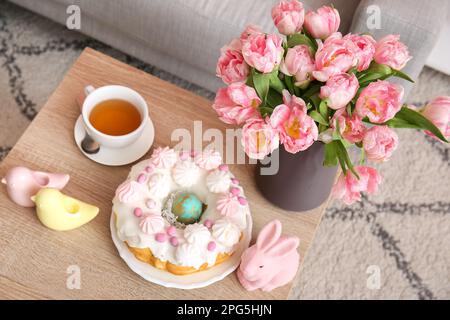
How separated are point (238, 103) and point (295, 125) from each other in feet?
0.28

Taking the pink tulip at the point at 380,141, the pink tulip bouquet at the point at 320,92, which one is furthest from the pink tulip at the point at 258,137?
the pink tulip at the point at 380,141

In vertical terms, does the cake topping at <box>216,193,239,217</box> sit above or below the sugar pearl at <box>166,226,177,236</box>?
above

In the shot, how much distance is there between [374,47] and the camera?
2.49 ft

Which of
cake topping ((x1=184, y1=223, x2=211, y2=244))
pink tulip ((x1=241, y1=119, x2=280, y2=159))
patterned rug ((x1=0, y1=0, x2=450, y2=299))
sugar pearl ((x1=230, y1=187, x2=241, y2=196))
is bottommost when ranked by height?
patterned rug ((x1=0, y1=0, x2=450, y2=299))

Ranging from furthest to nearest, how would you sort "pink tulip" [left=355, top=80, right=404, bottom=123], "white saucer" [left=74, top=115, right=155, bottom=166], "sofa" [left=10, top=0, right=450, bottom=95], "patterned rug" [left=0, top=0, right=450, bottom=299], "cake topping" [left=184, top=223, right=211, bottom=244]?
"patterned rug" [left=0, top=0, right=450, bottom=299] → "sofa" [left=10, top=0, right=450, bottom=95] → "white saucer" [left=74, top=115, right=155, bottom=166] → "cake topping" [left=184, top=223, right=211, bottom=244] → "pink tulip" [left=355, top=80, right=404, bottom=123]

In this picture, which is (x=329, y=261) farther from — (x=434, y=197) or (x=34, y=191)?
(x=34, y=191)

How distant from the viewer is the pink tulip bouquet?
700mm

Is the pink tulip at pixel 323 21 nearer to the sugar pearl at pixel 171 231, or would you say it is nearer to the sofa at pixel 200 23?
the sugar pearl at pixel 171 231

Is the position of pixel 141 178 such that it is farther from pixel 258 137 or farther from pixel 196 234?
pixel 258 137

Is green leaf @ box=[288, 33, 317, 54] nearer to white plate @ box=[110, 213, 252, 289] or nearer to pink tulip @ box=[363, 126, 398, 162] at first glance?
pink tulip @ box=[363, 126, 398, 162]

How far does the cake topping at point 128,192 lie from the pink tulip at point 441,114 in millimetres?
462

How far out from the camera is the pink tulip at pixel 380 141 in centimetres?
72

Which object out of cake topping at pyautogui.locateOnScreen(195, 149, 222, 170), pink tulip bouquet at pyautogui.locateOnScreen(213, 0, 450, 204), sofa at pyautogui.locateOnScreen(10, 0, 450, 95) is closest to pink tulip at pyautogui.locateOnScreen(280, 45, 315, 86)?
pink tulip bouquet at pyautogui.locateOnScreen(213, 0, 450, 204)

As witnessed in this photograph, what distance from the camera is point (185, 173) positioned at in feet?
3.19
